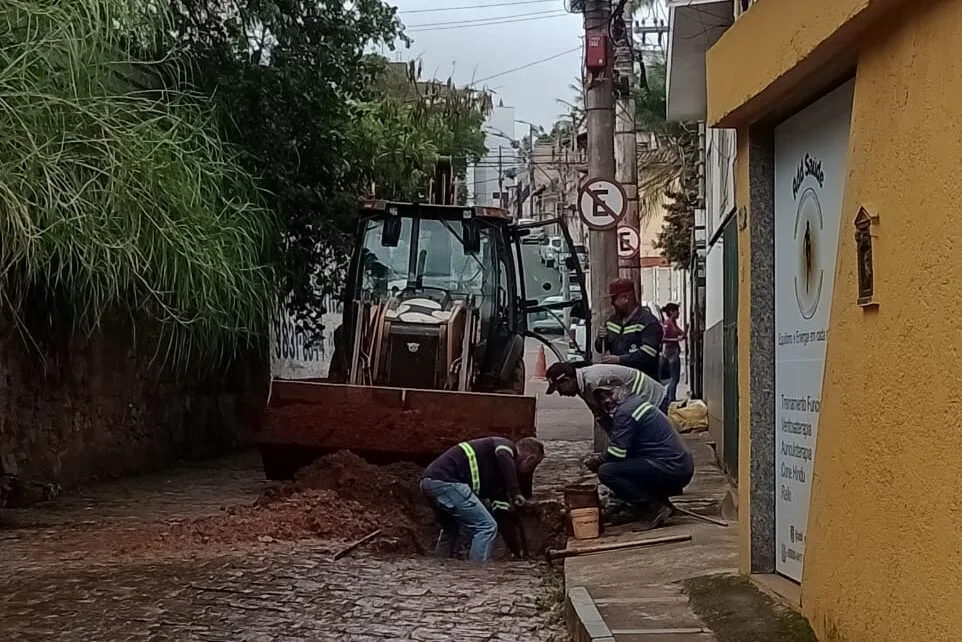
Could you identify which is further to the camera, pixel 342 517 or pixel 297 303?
pixel 297 303

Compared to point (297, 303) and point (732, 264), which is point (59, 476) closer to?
point (297, 303)

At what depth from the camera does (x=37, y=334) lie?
11750 mm

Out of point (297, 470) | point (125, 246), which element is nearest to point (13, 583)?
point (125, 246)

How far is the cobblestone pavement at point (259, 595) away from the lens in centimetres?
671

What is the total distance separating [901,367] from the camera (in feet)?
13.9

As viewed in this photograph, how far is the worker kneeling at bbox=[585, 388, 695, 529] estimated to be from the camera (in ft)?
29.3

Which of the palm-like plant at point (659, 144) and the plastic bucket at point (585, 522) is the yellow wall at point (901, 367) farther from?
the palm-like plant at point (659, 144)

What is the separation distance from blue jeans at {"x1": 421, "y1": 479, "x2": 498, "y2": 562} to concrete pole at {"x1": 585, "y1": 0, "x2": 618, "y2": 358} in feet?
13.9

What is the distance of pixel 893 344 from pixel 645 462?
4715 mm

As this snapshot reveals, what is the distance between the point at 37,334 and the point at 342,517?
3.81 metres

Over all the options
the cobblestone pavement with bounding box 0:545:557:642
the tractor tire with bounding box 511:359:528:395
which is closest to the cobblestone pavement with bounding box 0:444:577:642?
the cobblestone pavement with bounding box 0:545:557:642

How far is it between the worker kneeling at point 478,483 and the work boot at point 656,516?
0.92 metres

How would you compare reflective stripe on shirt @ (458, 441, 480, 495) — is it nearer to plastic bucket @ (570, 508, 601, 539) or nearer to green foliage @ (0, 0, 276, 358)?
plastic bucket @ (570, 508, 601, 539)

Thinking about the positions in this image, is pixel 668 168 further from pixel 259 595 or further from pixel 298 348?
pixel 259 595
